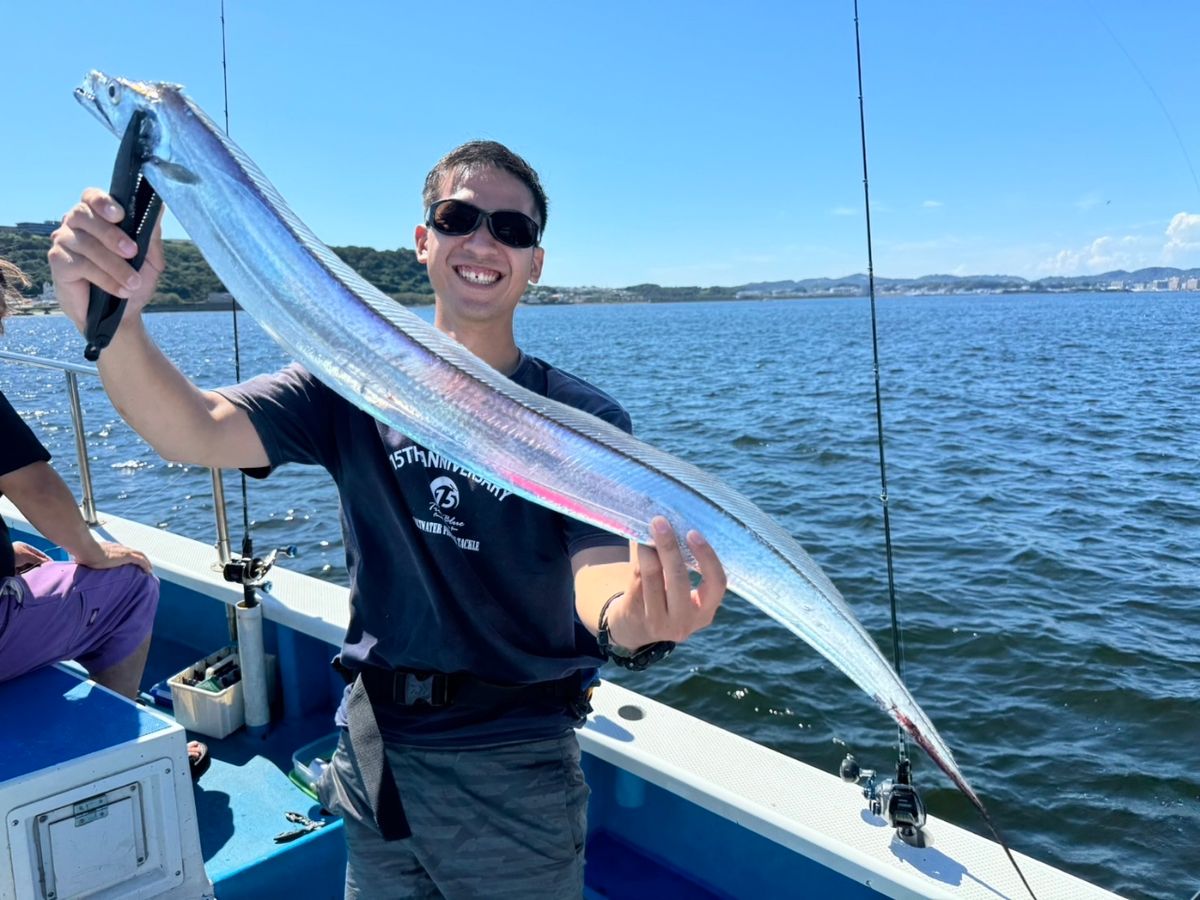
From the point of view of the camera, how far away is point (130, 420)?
1.90 meters

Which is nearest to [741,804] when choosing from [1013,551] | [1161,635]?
[1161,635]

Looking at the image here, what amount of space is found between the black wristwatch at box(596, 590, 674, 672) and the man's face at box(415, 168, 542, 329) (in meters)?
0.89

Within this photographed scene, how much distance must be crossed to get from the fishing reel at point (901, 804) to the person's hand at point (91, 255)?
2.67 meters

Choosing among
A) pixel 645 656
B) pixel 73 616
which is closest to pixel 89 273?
pixel 645 656

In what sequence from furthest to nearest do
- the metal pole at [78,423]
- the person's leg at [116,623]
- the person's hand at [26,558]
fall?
the metal pole at [78,423] < the person's hand at [26,558] < the person's leg at [116,623]

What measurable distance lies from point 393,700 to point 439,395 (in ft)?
3.34

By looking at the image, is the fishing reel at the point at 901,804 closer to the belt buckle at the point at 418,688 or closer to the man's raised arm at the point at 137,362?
the belt buckle at the point at 418,688

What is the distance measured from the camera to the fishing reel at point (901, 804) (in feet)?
9.05

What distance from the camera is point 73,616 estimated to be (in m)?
3.34

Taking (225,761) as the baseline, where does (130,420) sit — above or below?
above

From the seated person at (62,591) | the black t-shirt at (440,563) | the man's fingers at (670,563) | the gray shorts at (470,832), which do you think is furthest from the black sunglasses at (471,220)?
the seated person at (62,591)

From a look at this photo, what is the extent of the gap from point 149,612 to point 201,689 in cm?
56

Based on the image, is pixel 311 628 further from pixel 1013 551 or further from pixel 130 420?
Result: pixel 1013 551

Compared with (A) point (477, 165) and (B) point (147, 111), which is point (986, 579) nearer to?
(A) point (477, 165)
